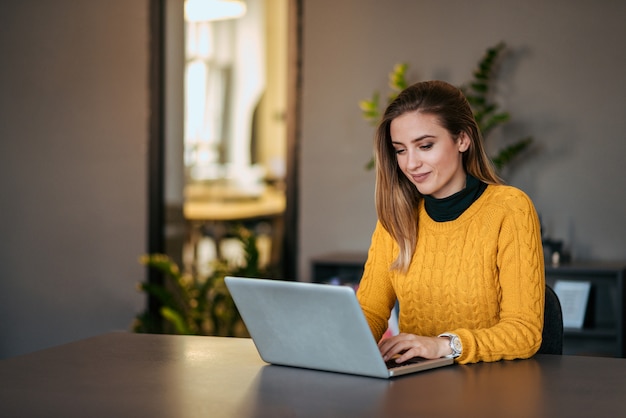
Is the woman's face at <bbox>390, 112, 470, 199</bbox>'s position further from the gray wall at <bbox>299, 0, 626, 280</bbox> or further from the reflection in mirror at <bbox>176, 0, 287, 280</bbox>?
the reflection in mirror at <bbox>176, 0, 287, 280</bbox>

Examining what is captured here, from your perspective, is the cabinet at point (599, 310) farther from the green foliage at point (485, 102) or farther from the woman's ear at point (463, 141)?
the woman's ear at point (463, 141)

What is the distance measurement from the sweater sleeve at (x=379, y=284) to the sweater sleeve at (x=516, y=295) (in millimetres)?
335

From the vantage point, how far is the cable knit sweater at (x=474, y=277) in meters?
2.08

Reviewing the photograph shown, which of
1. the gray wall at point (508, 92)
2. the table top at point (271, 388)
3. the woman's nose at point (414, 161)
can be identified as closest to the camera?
the table top at point (271, 388)

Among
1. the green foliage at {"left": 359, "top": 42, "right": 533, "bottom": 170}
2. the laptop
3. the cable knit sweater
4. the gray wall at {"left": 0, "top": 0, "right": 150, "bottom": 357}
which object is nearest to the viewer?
the laptop

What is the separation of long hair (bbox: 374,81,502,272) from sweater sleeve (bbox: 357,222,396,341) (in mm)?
49

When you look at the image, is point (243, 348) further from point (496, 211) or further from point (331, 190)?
point (331, 190)

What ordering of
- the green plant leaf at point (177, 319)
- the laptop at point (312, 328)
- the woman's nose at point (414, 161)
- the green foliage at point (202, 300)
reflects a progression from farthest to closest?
1. the green foliage at point (202, 300)
2. the green plant leaf at point (177, 319)
3. the woman's nose at point (414, 161)
4. the laptop at point (312, 328)

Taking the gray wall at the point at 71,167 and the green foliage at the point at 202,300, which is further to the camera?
the gray wall at the point at 71,167

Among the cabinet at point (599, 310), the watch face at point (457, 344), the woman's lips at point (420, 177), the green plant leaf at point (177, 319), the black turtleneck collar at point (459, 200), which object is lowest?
the green plant leaf at point (177, 319)

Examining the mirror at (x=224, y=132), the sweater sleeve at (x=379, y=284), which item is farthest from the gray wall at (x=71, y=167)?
the sweater sleeve at (x=379, y=284)

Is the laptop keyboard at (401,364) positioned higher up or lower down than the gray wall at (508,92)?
lower down

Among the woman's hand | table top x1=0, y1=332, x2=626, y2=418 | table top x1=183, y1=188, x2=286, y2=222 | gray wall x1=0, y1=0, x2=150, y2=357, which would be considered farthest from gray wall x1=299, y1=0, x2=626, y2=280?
the woman's hand

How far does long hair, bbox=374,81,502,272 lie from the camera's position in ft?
7.66
